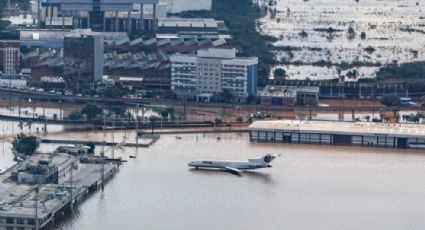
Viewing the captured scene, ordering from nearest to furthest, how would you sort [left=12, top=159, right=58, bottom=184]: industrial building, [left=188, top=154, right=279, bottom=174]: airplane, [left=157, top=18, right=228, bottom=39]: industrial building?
[left=12, top=159, right=58, bottom=184]: industrial building < [left=188, top=154, right=279, bottom=174]: airplane < [left=157, top=18, right=228, bottom=39]: industrial building

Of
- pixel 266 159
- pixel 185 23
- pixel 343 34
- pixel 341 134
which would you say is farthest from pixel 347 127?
pixel 343 34

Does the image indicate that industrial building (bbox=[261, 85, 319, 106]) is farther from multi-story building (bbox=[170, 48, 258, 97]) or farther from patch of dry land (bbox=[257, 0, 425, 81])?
patch of dry land (bbox=[257, 0, 425, 81])

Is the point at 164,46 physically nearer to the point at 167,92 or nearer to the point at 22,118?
the point at 167,92

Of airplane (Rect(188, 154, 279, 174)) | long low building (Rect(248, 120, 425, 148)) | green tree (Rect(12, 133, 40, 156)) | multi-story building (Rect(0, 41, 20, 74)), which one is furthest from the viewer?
multi-story building (Rect(0, 41, 20, 74))

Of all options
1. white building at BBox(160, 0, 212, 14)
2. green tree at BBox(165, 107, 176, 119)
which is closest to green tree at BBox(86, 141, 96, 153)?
green tree at BBox(165, 107, 176, 119)

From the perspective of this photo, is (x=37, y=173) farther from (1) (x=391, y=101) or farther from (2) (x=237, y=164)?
(1) (x=391, y=101)

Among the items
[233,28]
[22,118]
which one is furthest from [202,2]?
[22,118]
